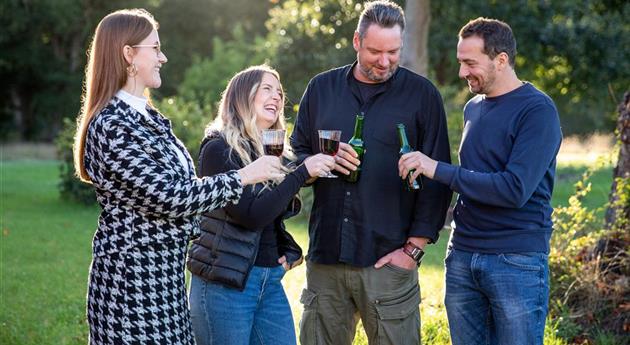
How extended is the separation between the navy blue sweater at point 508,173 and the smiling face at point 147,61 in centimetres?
153

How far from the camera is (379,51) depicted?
4449 millimetres

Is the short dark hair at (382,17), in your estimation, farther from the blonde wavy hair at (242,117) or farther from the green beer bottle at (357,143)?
the blonde wavy hair at (242,117)

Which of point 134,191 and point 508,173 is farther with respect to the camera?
point 508,173

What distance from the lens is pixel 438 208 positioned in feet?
14.9

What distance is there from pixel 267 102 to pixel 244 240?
73cm

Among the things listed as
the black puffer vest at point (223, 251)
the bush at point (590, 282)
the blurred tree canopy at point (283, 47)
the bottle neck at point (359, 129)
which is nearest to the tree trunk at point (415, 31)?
the blurred tree canopy at point (283, 47)

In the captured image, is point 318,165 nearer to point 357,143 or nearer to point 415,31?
point 357,143

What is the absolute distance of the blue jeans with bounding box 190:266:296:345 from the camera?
13.1ft

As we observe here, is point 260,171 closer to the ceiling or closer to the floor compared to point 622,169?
closer to the ceiling

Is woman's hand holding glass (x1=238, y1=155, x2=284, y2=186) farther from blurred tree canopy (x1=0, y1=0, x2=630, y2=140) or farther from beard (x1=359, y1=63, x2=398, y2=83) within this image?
blurred tree canopy (x1=0, y1=0, x2=630, y2=140)

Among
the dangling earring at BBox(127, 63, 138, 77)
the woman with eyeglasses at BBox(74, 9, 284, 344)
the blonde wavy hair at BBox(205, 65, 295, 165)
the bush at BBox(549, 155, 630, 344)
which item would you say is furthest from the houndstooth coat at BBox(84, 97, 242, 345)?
the bush at BBox(549, 155, 630, 344)

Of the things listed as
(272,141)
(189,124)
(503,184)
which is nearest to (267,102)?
(272,141)

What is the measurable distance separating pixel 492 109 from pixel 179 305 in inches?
74.2

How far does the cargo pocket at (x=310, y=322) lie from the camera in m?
4.77
